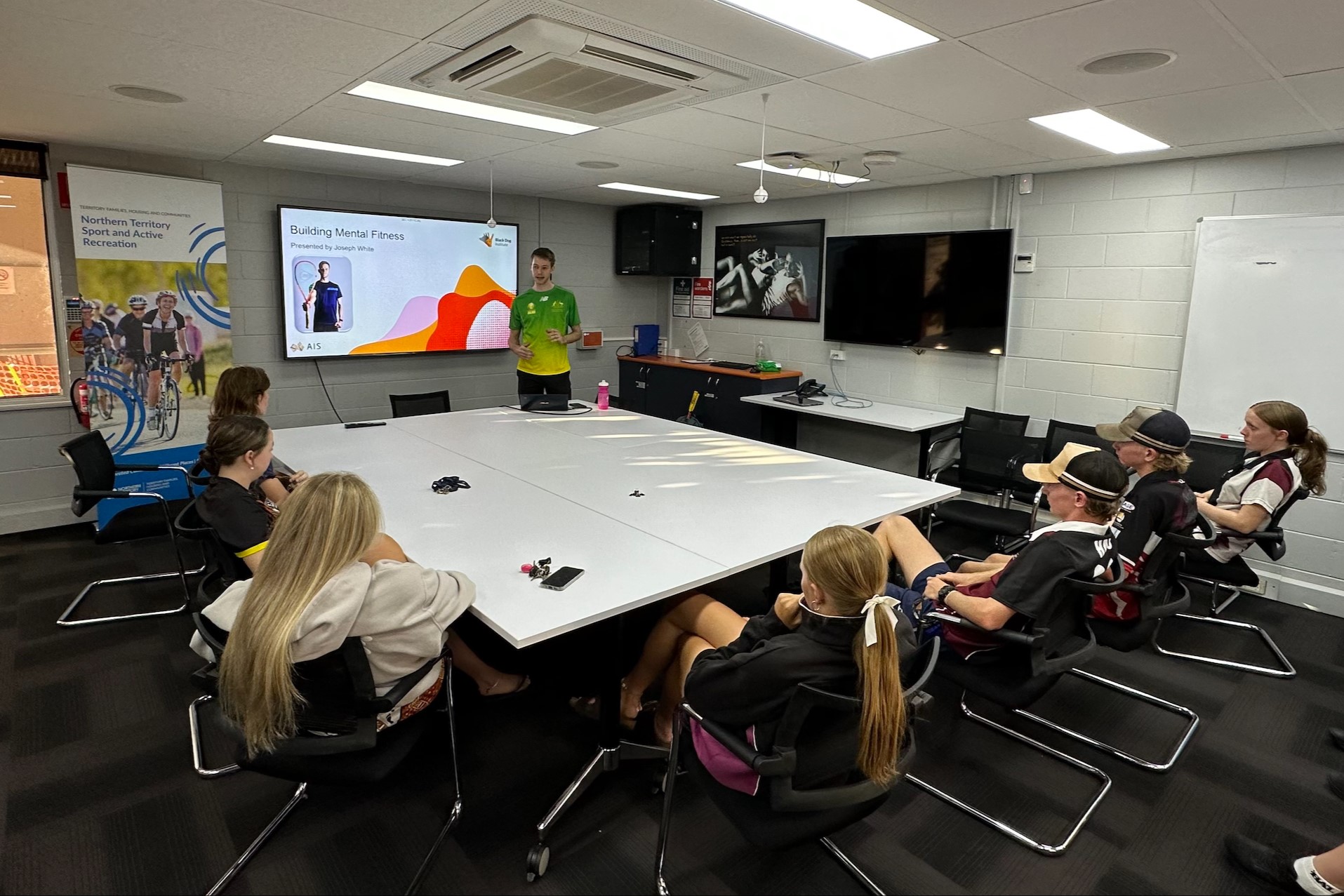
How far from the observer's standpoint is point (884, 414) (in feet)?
17.3

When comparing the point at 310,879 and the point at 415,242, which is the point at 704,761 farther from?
the point at 415,242

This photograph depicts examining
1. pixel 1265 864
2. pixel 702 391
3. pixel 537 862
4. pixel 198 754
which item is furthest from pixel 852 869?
pixel 702 391

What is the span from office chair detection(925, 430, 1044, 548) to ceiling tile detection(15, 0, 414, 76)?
11.5ft

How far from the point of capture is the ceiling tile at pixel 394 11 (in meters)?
2.14

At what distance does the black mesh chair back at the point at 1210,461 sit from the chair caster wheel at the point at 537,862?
376cm

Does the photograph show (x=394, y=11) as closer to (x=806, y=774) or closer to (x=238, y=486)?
(x=238, y=486)

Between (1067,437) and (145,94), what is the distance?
201 inches

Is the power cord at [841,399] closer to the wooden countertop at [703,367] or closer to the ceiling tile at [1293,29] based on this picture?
the wooden countertop at [703,367]

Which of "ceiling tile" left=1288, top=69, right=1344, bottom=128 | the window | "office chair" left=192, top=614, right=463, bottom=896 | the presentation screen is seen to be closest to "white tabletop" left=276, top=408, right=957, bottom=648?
"office chair" left=192, top=614, right=463, bottom=896

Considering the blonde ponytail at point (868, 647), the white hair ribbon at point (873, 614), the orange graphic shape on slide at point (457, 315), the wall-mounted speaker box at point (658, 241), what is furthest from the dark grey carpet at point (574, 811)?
the wall-mounted speaker box at point (658, 241)

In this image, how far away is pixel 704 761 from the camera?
1.77 meters

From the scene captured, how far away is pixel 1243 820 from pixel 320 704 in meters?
2.74

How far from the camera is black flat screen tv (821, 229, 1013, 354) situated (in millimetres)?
4988

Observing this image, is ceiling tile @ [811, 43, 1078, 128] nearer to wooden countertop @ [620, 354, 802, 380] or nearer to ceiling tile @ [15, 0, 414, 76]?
ceiling tile @ [15, 0, 414, 76]
